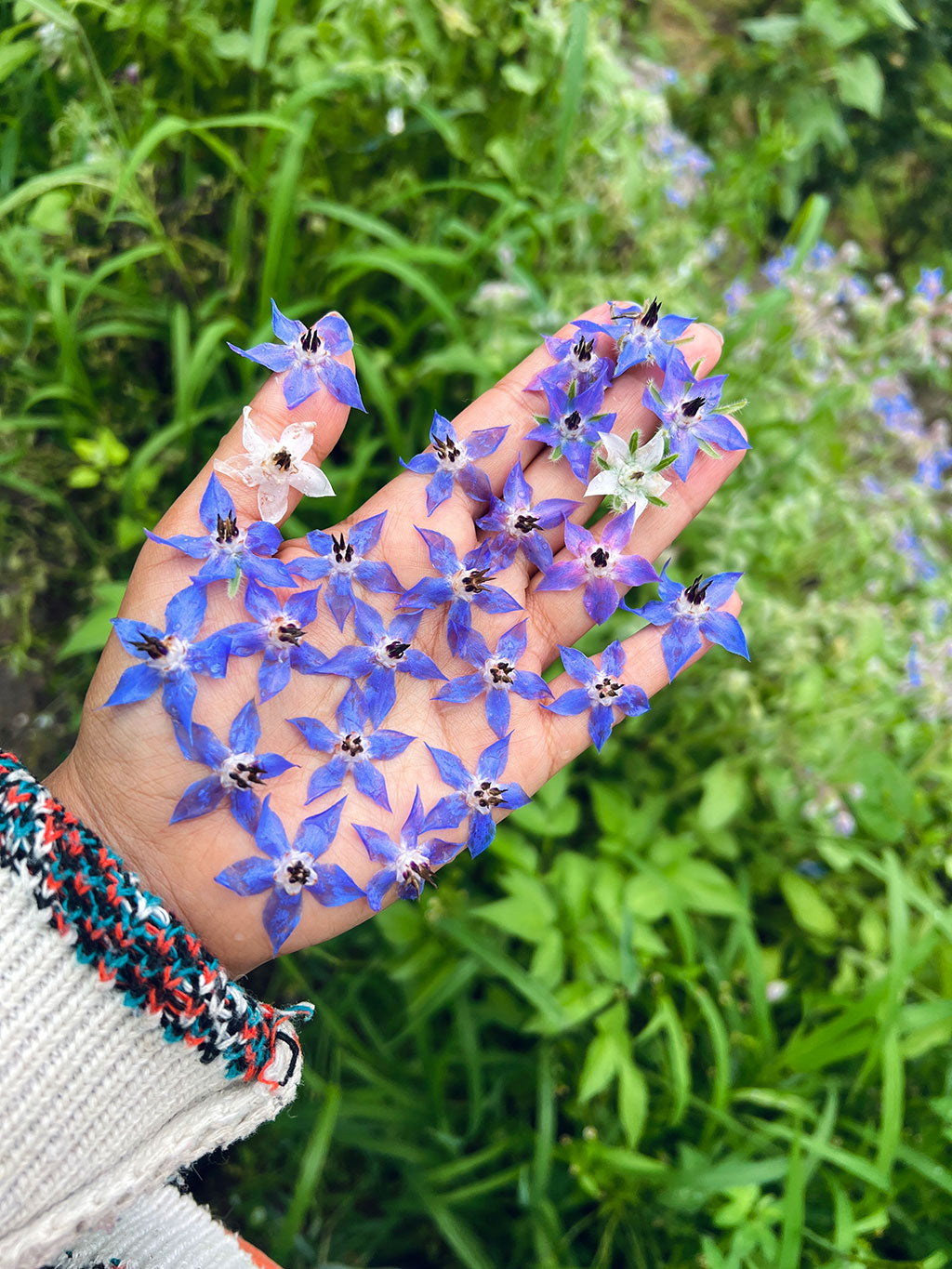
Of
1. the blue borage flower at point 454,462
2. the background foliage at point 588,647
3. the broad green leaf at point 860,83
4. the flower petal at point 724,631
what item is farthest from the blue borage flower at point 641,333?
the broad green leaf at point 860,83

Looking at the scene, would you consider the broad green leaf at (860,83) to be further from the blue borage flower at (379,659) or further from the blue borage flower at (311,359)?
the blue borage flower at (379,659)

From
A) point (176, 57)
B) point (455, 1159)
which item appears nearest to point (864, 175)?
point (176, 57)

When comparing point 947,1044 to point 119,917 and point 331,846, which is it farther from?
point 119,917

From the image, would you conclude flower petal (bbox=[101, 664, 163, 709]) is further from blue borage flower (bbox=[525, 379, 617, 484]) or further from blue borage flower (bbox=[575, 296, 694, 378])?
blue borage flower (bbox=[575, 296, 694, 378])

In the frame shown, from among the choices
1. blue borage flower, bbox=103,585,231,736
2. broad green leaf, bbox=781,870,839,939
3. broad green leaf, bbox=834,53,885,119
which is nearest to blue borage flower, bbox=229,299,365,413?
blue borage flower, bbox=103,585,231,736

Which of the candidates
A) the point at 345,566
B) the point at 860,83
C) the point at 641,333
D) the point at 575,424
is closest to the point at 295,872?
the point at 345,566

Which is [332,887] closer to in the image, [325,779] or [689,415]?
[325,779]
